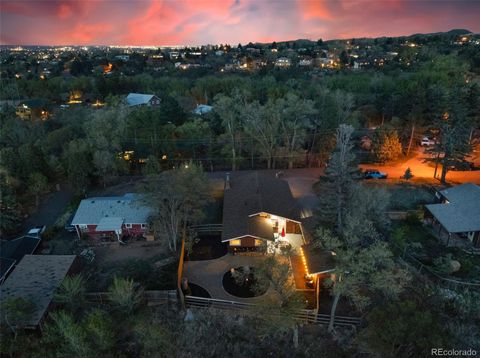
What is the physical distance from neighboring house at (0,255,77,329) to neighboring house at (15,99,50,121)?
49.2 m

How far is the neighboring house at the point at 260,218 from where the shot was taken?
23891 millimetres

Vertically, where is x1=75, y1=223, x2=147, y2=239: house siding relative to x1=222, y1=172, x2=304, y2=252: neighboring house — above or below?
below

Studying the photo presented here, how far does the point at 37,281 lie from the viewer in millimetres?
20484

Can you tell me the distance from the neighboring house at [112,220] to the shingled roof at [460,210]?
23103mm

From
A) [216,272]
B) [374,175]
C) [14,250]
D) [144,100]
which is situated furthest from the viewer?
[144,100]

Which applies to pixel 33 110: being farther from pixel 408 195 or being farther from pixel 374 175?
pixel 408 195

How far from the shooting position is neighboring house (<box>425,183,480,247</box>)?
931 inches

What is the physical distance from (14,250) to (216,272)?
15.7 meters

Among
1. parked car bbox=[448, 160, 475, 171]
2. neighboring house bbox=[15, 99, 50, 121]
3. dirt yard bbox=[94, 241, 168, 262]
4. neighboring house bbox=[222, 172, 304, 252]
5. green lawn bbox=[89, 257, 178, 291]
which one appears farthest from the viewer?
neighboring house bbox=[15, 99, 50, 121]

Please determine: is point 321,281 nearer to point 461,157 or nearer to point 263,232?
point 263,232

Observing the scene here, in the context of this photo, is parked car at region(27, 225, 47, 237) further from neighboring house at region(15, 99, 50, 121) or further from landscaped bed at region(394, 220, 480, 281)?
neighboring house at region(15, 99, 50, 121)

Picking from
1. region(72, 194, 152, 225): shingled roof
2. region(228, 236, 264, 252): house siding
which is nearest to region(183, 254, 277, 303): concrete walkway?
region(228, 236, 264, 252): house siding

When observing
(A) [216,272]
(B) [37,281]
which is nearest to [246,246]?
(A) [216,272]

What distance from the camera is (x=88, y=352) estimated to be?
15.1 meters
